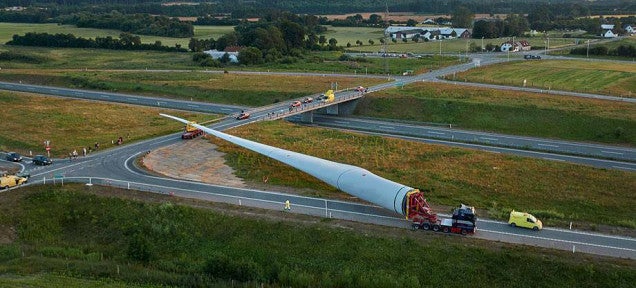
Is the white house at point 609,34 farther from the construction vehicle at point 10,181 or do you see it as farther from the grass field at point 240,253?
the construction vehicle at point 10,181

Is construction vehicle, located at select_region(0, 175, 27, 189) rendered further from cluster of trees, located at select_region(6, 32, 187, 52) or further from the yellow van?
cluster of trees, located at select_region(6, 32, 187, 52)

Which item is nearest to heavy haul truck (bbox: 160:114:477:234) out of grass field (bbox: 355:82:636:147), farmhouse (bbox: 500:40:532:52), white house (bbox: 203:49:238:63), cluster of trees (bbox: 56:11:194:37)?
grass field (bbox: 355:82:636:147)

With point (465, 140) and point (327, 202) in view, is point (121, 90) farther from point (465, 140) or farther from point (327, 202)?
point (327, 202)

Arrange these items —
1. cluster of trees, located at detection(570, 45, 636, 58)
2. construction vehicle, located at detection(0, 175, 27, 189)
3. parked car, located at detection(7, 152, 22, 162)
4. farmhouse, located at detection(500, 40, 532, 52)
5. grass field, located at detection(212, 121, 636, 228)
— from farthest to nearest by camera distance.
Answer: farmhouse, located at detection(500, 40, 532, 52) < cluster of trees, located at detection(570, 45, 636, 58) < parked car, located at detection(7, 152, 22, 162) < construction vehicle, located at detection(0, 175, 27, 189) < grass field, located at detection(212, 121, 636, 228)

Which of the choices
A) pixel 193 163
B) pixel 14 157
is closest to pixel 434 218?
pixel 193 163

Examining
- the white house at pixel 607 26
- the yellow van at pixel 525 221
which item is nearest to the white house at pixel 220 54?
the yellow van at pixel 525 221

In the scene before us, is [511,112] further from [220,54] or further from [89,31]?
[89,31]
